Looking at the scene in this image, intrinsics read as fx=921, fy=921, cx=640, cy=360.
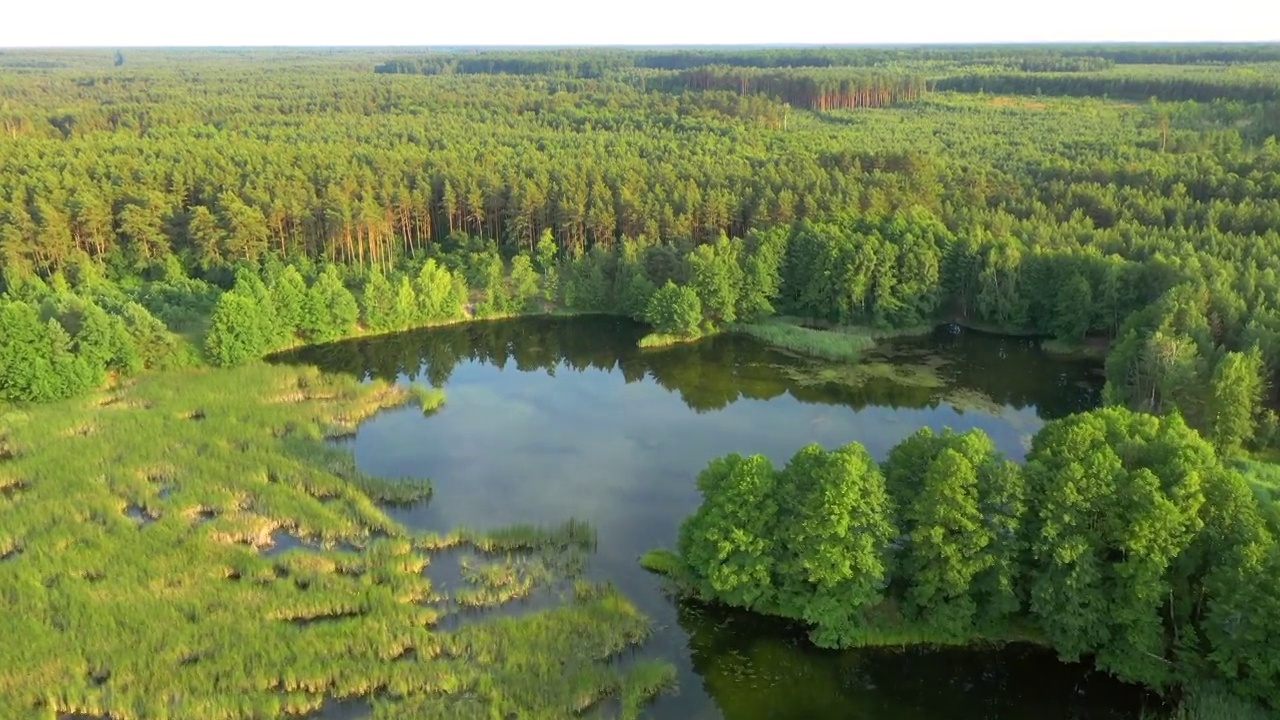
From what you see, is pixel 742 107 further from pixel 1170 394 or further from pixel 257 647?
pixel 257 647

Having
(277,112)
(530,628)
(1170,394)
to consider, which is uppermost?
(277,112)

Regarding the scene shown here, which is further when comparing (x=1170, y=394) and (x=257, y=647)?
(x=1170, y=394)

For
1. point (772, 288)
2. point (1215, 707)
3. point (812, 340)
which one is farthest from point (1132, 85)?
point (1215, 707)

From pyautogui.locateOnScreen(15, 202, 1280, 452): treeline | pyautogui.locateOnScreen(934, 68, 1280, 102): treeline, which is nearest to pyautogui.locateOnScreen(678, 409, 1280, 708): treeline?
pyautogui.locateOnScreen(15, 202, 1280, 452): treeline

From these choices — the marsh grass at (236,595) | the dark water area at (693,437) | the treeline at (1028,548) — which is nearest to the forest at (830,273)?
the treeline at (1028,548)

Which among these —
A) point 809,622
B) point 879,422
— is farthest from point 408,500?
point 879,422

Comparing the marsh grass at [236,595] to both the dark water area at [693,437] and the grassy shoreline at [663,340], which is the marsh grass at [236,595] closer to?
the dark water area at [693,437]
